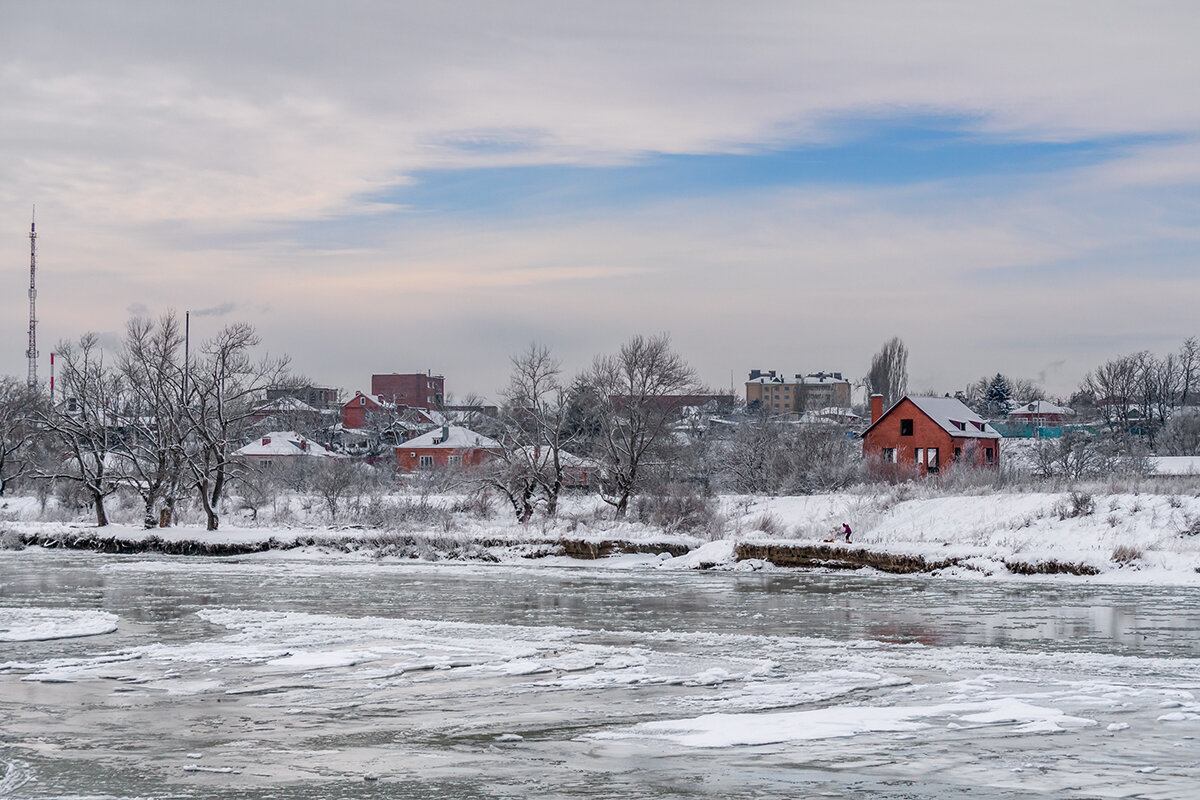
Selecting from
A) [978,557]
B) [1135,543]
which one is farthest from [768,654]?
[1135,543]

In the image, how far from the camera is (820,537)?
121ft

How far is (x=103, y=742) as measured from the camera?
10.8 metres

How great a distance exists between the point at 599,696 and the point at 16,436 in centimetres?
6239

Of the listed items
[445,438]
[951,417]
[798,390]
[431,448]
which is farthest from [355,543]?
[798,390]

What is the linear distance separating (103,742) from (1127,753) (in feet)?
29.9

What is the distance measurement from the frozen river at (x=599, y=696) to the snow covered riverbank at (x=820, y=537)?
6164mm

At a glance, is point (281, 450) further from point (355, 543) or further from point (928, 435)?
point (355, 543)

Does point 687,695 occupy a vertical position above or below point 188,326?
below

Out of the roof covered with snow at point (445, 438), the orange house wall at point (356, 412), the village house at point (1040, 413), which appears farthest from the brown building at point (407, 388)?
the village house at point (1040, 413)

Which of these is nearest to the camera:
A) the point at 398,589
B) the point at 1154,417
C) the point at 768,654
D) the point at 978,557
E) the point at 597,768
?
the point at 597,768

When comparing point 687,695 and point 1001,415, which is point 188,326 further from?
point 1001,415

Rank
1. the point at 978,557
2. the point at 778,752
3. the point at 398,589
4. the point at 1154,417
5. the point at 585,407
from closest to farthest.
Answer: the point at 778,752 → the point at 398,589 → the point at 978,557 → the point at 585,407 → the point at 1154,417

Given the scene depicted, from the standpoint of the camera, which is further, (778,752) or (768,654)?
(768,654)

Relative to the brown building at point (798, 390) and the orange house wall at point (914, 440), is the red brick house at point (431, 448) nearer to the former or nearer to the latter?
the orange house wall at point (914, 440)
